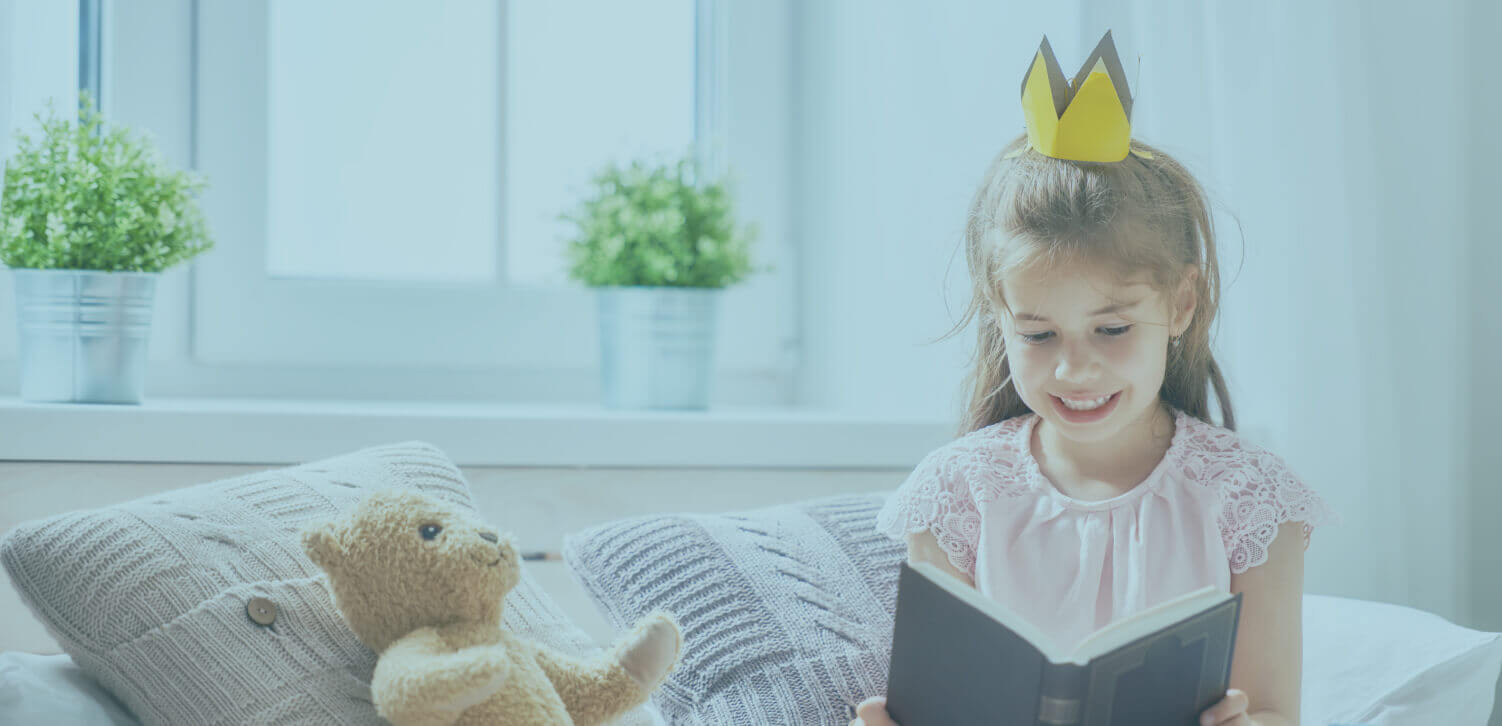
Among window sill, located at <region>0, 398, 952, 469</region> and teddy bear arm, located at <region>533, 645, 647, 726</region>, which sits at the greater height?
window sill, located at <region>0, 398, 952, 469</region>

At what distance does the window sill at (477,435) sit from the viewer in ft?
3.48

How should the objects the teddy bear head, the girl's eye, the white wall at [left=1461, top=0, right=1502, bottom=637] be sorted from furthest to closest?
1. the white wall at [left=1461, top=0, right=1502, bottom=637]
2. the girl's eye
3. the teddy bear head

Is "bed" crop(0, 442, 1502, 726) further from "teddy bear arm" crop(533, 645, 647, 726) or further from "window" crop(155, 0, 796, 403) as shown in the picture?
"window" crop(155, 0, 796, 403)

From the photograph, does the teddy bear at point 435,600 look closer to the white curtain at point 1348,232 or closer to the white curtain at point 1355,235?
the white curtain at point 1348,232

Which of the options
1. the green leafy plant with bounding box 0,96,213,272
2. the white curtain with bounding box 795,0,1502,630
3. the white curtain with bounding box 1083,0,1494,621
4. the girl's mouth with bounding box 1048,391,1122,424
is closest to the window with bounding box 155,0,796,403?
the green leafy plant with bounding box 0,96,213,272

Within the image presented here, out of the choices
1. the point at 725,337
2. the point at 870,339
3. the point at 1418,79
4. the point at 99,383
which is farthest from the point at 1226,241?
the point at 99,383

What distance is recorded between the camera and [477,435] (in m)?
1.15

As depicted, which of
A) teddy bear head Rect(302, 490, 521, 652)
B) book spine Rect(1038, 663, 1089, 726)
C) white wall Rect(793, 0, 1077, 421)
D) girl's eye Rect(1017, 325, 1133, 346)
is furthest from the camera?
white wall Rect(793, 0, 1077, 421)

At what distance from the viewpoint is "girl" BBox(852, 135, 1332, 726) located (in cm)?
79

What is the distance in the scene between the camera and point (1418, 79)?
1037mm

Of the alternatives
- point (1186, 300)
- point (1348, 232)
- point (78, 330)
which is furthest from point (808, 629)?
point (78, 330)

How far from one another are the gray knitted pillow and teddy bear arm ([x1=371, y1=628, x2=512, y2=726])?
0.28 m

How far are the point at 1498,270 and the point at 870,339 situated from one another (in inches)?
27.7

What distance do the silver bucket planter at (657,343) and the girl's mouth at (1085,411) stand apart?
604mm
